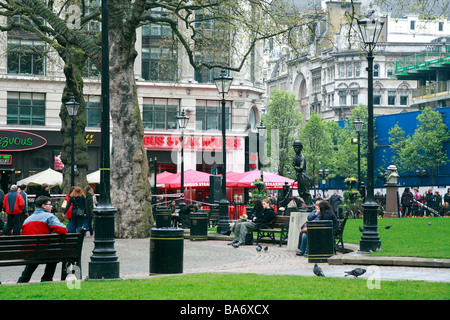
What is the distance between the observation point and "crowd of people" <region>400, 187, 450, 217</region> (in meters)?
37.5

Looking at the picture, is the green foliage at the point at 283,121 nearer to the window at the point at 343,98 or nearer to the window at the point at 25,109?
the window at the point at 343,98

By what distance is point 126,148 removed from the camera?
78.4 ft

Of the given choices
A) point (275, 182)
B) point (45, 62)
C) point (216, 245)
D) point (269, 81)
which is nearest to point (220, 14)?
point (216, 245)

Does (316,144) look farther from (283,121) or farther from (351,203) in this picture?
(351,203)

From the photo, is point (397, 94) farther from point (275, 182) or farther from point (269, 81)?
point (275, 182)

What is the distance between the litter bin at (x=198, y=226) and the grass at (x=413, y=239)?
446 cm

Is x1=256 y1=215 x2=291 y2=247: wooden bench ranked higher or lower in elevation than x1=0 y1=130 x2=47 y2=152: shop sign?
lower

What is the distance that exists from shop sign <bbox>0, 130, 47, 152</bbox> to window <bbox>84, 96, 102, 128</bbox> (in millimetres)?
3304

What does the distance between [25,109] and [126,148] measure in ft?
79.2

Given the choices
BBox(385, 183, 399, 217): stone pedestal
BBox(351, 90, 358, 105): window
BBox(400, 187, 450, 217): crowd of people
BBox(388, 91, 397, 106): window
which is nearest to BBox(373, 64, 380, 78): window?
BBox(388, 91, 397, 106): window

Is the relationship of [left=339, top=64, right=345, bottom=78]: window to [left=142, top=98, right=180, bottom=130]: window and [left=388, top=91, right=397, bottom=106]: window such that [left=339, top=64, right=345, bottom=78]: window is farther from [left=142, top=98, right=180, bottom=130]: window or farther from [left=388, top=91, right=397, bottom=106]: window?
[left=142, top=98, right=180, bottom=130]: window

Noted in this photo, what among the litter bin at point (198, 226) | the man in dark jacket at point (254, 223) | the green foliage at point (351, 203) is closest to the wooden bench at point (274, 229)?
the man in dark jacket at point (254, 223)

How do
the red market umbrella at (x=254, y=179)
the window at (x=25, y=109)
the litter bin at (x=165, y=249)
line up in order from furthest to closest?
1. the window at (x=25, y=109)
2. the red market umbrella at (x=254, y=179)
3. the litter bin at (x=165, y=249)

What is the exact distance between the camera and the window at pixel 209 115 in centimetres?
4994
